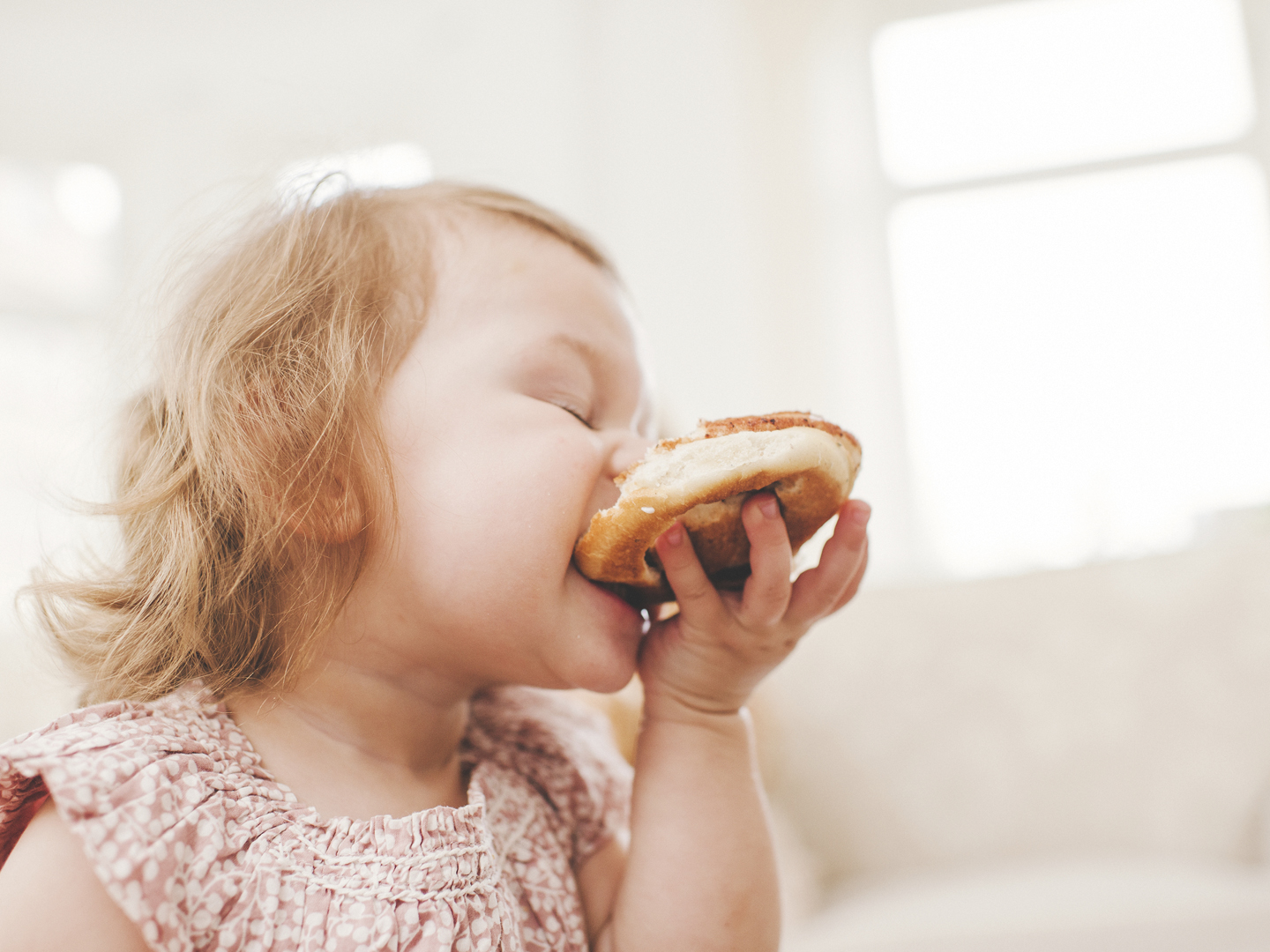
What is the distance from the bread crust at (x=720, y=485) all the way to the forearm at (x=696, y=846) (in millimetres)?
211

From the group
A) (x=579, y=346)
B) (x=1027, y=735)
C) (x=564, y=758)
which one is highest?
(x=579, y=346)

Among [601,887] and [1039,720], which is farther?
[1039,720]

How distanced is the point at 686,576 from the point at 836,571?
118 millimetres

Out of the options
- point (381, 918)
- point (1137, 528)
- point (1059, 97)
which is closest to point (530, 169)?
point (1059, 97)

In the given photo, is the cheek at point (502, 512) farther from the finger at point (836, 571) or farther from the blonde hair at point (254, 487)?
the finger at point (836, 571)

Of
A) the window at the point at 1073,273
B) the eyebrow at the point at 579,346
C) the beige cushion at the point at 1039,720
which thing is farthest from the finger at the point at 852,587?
the window at the point at 1073,273

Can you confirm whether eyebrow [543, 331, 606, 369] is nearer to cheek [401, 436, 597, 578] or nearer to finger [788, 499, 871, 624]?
cheek [401, 436, 597, 578]

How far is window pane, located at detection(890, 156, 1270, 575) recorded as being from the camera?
2859 millimetres

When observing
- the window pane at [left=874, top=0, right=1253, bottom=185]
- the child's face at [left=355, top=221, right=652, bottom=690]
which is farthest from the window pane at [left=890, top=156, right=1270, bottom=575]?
the child's face at [left=355, top=221, right=652, bottom=690]

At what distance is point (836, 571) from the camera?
0.68 m

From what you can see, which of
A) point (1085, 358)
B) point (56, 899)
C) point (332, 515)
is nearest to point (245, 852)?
point (56, 899)

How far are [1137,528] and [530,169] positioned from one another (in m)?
2.34

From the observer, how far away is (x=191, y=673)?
2.22 feet

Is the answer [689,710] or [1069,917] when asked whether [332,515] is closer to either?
[689,710]
